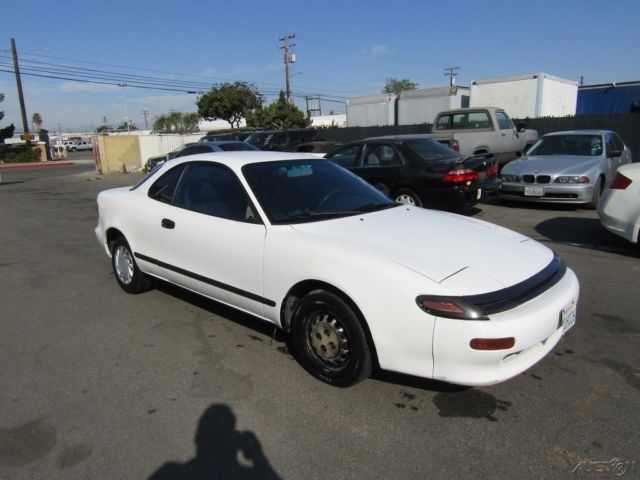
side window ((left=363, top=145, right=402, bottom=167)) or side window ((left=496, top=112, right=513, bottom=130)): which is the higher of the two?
side window ((left=496, top=112, right=513, bottom=130))

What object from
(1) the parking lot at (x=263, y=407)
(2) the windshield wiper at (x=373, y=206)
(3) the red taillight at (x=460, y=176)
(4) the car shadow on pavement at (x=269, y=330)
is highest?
(2) the windshield wiper at (x=373, y=206)

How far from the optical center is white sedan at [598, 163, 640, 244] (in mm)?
5902

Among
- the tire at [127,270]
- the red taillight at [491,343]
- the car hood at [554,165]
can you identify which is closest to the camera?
the red taillight at [491,343]

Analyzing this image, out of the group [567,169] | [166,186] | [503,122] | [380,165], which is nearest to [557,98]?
[503,122]

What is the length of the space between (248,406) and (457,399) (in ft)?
4.27

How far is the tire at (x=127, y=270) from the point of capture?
502 centimetres

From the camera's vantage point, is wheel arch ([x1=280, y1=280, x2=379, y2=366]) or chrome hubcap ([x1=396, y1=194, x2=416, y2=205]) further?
chrome hubcap ([x1=396, y1=194, x2=416, y2=205])

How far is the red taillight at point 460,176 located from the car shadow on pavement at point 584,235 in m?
1.34

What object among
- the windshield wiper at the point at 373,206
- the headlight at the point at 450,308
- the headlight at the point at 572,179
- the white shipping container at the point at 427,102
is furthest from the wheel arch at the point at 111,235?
the white shipping container at the point at 427,102

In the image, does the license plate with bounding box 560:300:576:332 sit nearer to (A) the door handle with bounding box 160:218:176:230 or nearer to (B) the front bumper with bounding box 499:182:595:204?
(A) the door handle with bounding box 160:218:176:230

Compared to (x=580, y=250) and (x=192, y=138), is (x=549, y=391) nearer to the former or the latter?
(x=580, y=250)

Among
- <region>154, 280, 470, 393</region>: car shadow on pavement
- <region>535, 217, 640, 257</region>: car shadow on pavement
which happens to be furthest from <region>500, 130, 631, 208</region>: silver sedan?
<region>154, 280, 470, 393</region>: car shadow on pavement

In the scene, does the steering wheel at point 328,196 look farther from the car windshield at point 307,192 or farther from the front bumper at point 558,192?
the front bumper at point 558,192

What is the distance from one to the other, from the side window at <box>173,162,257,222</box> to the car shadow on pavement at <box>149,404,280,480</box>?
1471 mm
